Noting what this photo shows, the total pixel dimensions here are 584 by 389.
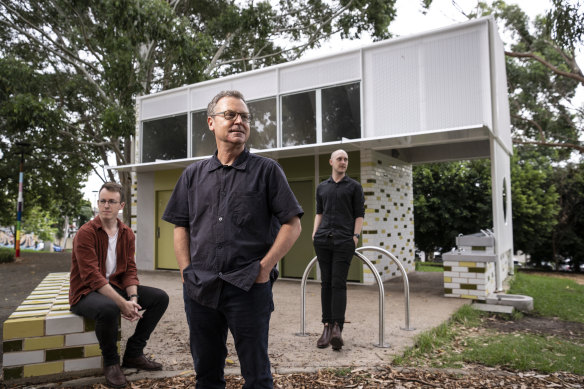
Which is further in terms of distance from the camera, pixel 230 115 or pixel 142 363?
pixel 142 363

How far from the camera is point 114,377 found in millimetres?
3260

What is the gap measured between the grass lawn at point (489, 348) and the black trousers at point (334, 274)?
70 cm

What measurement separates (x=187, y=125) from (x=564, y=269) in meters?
19.5

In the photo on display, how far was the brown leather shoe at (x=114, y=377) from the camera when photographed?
3.23 m

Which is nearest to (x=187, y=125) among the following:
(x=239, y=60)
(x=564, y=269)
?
(x=239, y=60)

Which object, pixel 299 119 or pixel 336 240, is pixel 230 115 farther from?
pixel 299 119

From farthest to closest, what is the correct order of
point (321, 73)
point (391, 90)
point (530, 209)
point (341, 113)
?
point (530, 209) < point (321, 73) < point (341, 113) < point (391, 90)

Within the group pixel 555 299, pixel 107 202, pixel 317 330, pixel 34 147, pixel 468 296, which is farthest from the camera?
pixel 34 147

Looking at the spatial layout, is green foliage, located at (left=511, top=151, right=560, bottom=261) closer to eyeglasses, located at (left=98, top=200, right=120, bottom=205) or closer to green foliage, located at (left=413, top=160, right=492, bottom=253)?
green foliage, located at (left=413, top=160, right=492, bottom=253)

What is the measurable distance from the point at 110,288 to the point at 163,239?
9058 millimetres

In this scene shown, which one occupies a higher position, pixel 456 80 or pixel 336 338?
pixel 456 80

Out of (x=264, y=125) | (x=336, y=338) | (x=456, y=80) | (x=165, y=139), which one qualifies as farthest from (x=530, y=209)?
(x=336, y=338)

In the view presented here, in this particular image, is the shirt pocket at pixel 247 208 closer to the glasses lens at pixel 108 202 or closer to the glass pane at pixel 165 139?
the glasses lens at pixel 108 202

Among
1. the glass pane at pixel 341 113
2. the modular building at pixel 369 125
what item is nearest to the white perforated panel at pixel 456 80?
the modular building at pixel 369 125
